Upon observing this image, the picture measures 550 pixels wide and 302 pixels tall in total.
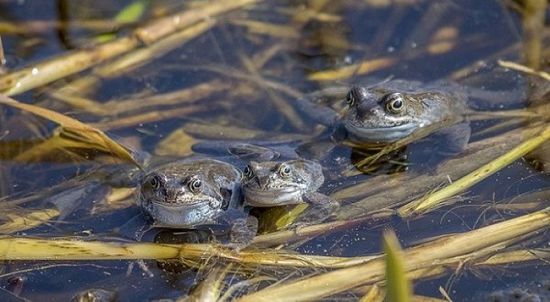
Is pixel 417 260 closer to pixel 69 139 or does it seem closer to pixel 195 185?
pixel 195 185

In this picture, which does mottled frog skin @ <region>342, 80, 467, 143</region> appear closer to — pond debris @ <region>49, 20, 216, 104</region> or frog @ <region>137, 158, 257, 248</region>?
frog @ <region>137, 158, 257, 248</region>

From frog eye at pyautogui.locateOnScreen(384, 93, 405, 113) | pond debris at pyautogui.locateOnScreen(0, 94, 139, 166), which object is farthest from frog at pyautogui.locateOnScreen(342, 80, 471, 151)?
pond debris at pyautogui.locateOnScreen(0, 94, 139, 166)

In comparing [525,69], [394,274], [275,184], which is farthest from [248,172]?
[394,274]

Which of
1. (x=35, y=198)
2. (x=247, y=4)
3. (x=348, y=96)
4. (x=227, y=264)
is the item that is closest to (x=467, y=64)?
(x=348, y=96)

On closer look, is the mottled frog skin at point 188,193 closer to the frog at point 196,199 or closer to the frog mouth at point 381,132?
the frog at point 196,199

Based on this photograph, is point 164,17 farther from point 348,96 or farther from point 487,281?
point 487,281

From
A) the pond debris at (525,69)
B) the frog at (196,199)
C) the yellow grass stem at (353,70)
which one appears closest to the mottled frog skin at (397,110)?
the pond debris at (525,69)

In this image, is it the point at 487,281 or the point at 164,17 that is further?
the point at 164,17
